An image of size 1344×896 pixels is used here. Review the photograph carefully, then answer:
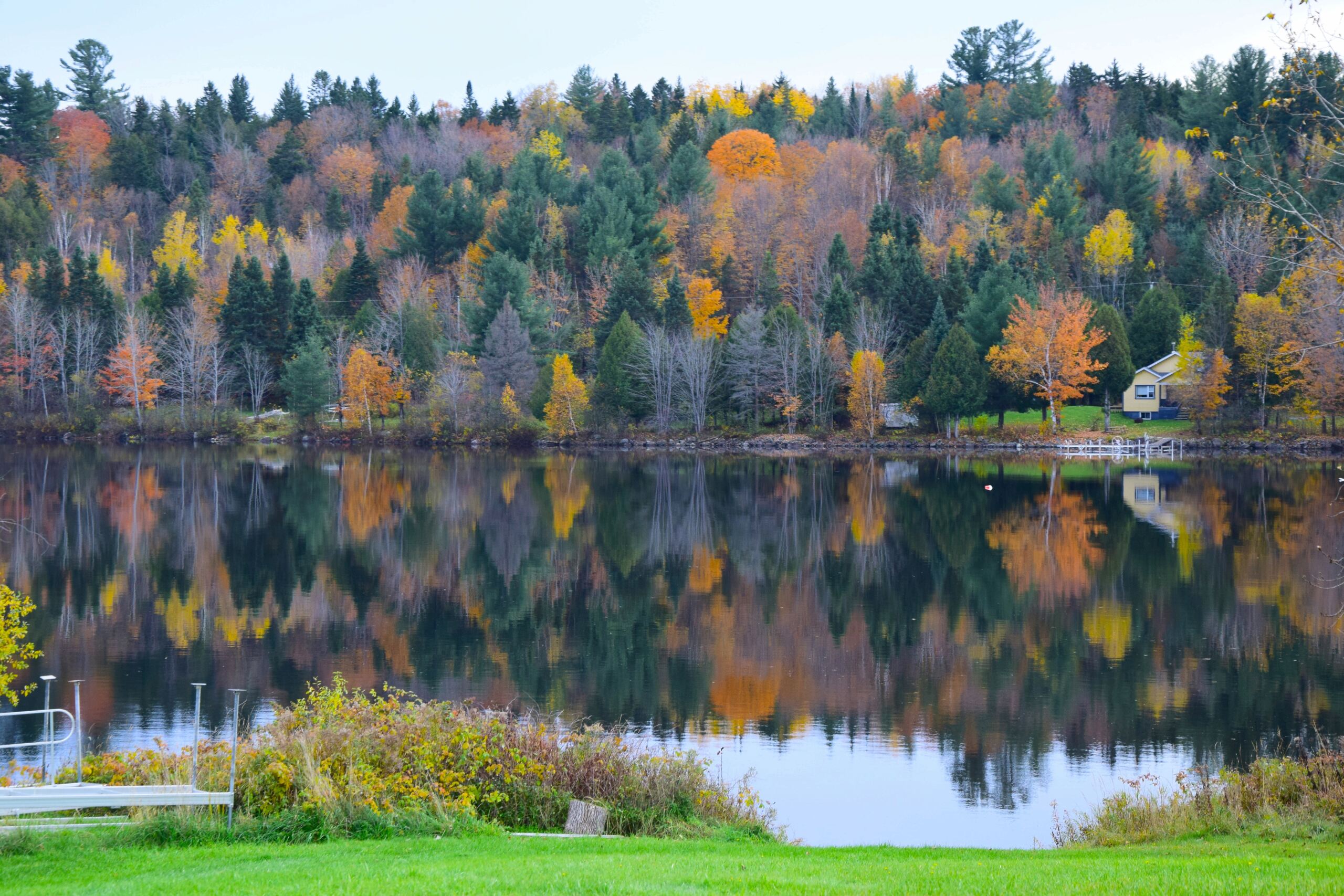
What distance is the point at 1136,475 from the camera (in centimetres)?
5878

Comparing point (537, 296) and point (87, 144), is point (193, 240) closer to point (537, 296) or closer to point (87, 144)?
point (87, 144)

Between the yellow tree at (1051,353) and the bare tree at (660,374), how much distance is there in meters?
20.0

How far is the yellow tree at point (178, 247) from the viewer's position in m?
100

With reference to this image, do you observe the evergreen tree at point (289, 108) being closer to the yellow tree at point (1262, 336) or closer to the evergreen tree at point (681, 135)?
the evergreen tree at point (681, 135)

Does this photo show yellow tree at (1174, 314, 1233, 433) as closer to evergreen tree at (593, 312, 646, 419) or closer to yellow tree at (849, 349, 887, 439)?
yellow tree at (849, 349, 887, 439)

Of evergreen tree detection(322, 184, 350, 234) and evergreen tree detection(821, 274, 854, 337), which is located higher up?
evergreen tree detection(322, 184, 350, 234)

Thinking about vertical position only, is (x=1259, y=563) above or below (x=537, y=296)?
below

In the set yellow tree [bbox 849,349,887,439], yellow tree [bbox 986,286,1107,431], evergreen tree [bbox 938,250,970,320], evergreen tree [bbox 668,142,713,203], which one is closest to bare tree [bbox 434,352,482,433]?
yellow tree [bbox 849,349,887,439]

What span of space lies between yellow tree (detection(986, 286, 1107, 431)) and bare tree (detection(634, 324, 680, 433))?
1998 cm

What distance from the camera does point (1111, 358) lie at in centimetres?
7825

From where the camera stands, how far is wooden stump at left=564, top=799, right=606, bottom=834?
11969 mm

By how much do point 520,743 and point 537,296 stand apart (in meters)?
78.1

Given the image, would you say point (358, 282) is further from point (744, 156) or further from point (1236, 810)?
point (1236, 810)

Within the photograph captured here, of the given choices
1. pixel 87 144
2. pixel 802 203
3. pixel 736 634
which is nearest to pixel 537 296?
pixel 802 203
